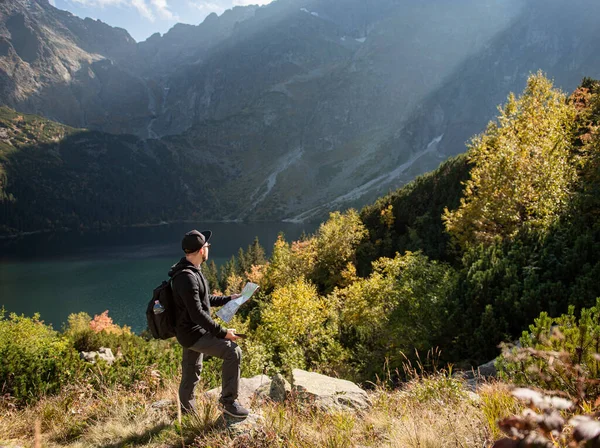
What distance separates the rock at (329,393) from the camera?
15.0 ft

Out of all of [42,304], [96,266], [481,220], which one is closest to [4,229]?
[96,266]

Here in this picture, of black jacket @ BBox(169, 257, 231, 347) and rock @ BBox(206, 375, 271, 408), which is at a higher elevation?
black jacket @ BBox(169, 257, 231, 347)

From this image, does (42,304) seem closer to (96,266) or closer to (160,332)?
(96,266)

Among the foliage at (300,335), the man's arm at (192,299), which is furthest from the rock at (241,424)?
the foliage at (300,335)

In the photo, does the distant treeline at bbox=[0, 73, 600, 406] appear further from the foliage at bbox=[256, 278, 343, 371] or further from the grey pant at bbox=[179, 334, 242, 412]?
the grey pant at bbox=[179, 334, 242, 412]

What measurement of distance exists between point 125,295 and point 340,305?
69.5m

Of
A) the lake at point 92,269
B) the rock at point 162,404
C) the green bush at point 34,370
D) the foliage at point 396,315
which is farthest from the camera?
the lake at point 92,269

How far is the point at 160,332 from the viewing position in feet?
14.1

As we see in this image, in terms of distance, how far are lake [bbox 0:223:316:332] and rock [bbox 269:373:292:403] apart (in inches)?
2423

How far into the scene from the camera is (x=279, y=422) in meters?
3.79

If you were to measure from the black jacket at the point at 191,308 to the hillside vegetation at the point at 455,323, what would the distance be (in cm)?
95

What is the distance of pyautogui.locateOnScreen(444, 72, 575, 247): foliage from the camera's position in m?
13.1

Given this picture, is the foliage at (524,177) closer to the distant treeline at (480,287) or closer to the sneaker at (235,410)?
the distant treeline at (480,287)

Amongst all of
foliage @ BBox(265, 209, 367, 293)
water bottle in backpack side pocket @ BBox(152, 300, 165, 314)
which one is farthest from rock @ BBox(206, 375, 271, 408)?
foliage @ BBox(265, 209, 367, 293)
